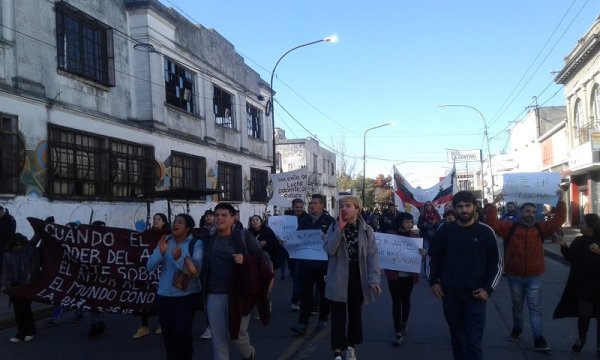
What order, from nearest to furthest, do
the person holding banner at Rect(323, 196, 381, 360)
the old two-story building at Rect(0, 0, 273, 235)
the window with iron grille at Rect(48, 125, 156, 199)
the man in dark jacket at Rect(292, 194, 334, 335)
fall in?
the person holding banner at Rect(323, 196, 381, 360) → the man in dark jacket at Rect(292, 194, 334, 335) → the old two-story building at Rect(0, 0, 273, 235) → the window with iron grille at Rect(48, 125, 156, 199)

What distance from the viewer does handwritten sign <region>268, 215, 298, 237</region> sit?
9.43 meters

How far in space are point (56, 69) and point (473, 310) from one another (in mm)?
12846

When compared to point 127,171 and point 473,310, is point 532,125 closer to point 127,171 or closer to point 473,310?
point 127,171

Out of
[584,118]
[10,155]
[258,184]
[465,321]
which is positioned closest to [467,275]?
[465,321]

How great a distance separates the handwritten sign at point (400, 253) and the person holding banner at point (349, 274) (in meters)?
1.39

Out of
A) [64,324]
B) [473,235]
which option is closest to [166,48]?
[64,324]

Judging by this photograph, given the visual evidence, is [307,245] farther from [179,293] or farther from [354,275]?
[179,293]

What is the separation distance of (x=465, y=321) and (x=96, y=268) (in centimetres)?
487

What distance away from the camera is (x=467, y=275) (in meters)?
5.30

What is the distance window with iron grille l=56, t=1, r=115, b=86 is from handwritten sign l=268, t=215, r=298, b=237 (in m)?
8.42

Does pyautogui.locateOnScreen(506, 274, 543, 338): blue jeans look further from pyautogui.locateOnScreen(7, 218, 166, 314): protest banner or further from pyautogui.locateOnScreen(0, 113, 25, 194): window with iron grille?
pyautogui.locateOnScreen(0, 113, 25, 194): window with iron grille

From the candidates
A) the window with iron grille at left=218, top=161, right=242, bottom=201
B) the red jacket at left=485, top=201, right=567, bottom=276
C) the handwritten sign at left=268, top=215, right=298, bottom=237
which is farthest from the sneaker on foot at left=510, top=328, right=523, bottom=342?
the window with iron grille at left=218, top=161, right=242, bottom=201

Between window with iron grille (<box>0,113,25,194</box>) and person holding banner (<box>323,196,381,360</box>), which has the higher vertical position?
window with iron grille (<box>0,113,25,194</box>)

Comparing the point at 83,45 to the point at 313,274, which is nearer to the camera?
the point at 313,274
